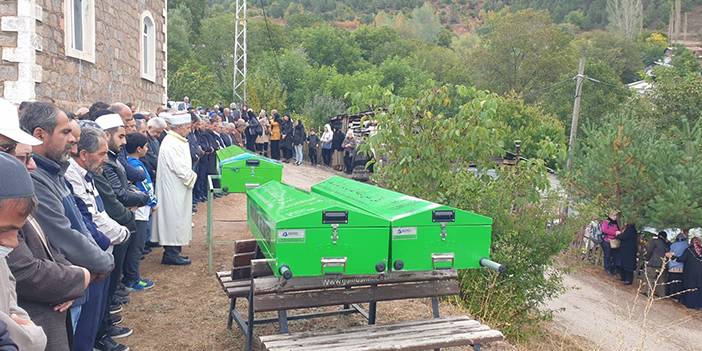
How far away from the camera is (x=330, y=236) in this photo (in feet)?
12.8

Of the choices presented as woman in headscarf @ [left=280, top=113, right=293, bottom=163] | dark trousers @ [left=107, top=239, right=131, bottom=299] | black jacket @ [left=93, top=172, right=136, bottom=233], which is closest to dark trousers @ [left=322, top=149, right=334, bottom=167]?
woman in headscarf @ [left=280, top=113, right=293, bottom=163]

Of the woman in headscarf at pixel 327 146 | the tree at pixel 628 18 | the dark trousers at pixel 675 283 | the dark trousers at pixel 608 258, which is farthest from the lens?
the tree at pixel 628 18

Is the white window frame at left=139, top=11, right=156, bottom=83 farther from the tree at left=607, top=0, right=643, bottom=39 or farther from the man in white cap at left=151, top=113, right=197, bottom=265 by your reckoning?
the tree at left=607, top=0, right=643, bottom=39

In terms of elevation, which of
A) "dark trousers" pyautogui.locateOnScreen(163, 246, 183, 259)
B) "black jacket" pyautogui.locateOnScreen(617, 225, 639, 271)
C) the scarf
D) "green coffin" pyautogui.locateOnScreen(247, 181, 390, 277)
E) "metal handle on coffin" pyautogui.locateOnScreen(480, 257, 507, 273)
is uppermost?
"green coffin" pyautogui.locateOnScreen(247, 181, 390, 277)

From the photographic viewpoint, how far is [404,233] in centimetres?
408

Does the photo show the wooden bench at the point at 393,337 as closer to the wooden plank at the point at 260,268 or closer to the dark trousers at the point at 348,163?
the wooden plank at the point at 260,268

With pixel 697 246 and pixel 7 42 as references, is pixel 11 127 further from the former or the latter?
pixel 697 246

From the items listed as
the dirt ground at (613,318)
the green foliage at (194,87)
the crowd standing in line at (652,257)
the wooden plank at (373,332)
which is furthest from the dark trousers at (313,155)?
the wooden plank at (373,332)

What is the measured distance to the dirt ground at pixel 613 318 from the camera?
10.5 meters

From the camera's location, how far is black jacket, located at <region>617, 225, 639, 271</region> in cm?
1630

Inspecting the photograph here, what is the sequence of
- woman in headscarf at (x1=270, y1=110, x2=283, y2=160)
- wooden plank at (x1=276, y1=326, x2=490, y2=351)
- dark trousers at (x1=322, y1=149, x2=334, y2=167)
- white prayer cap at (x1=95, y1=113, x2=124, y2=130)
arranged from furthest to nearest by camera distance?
dark trousers at (x1=322, y1=149, x2=334, y2=167)
woman in headscarf at (x1=270, y1=110, x2=283, y2=160)
white prayer cap at (x1=95, y1=113, x2=124, y2=130)
wooden plank at (x1=276, y1=326, x2=490, y2=351)

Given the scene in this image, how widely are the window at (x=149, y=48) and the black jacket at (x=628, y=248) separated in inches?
497

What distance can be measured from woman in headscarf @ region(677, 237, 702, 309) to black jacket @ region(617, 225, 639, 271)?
1853 millimetres

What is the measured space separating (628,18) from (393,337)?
97.3 metres
